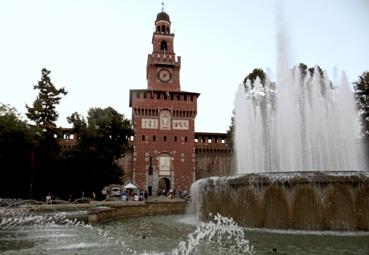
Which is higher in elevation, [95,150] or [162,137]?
[162,137]

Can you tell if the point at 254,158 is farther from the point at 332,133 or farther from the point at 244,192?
the point at 244,192

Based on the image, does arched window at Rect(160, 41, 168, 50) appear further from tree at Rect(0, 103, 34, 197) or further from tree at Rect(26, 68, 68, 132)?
tree at Rect(0, 103, 34, 197)

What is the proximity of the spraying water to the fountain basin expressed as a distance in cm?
479

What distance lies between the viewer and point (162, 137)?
153 ft

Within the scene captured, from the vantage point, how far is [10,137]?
2892 cm

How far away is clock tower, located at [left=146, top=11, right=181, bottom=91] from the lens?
4881 cm

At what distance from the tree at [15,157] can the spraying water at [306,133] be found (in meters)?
18.2

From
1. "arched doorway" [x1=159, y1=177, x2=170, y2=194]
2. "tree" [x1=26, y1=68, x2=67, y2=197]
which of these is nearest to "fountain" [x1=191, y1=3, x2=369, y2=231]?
"tree" [x1=26, y1=68, x2=67, y2=197]

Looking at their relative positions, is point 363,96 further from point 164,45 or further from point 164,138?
point 164,45

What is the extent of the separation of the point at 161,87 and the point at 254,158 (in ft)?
102

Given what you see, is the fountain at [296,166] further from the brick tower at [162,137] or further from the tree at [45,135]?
the brick tower at [162,137]

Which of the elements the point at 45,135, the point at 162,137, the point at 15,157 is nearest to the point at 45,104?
the point at 45,135

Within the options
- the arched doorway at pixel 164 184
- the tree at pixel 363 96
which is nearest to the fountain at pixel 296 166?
the tree at pixel 363 96

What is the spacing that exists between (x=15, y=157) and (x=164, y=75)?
24.8 meters
